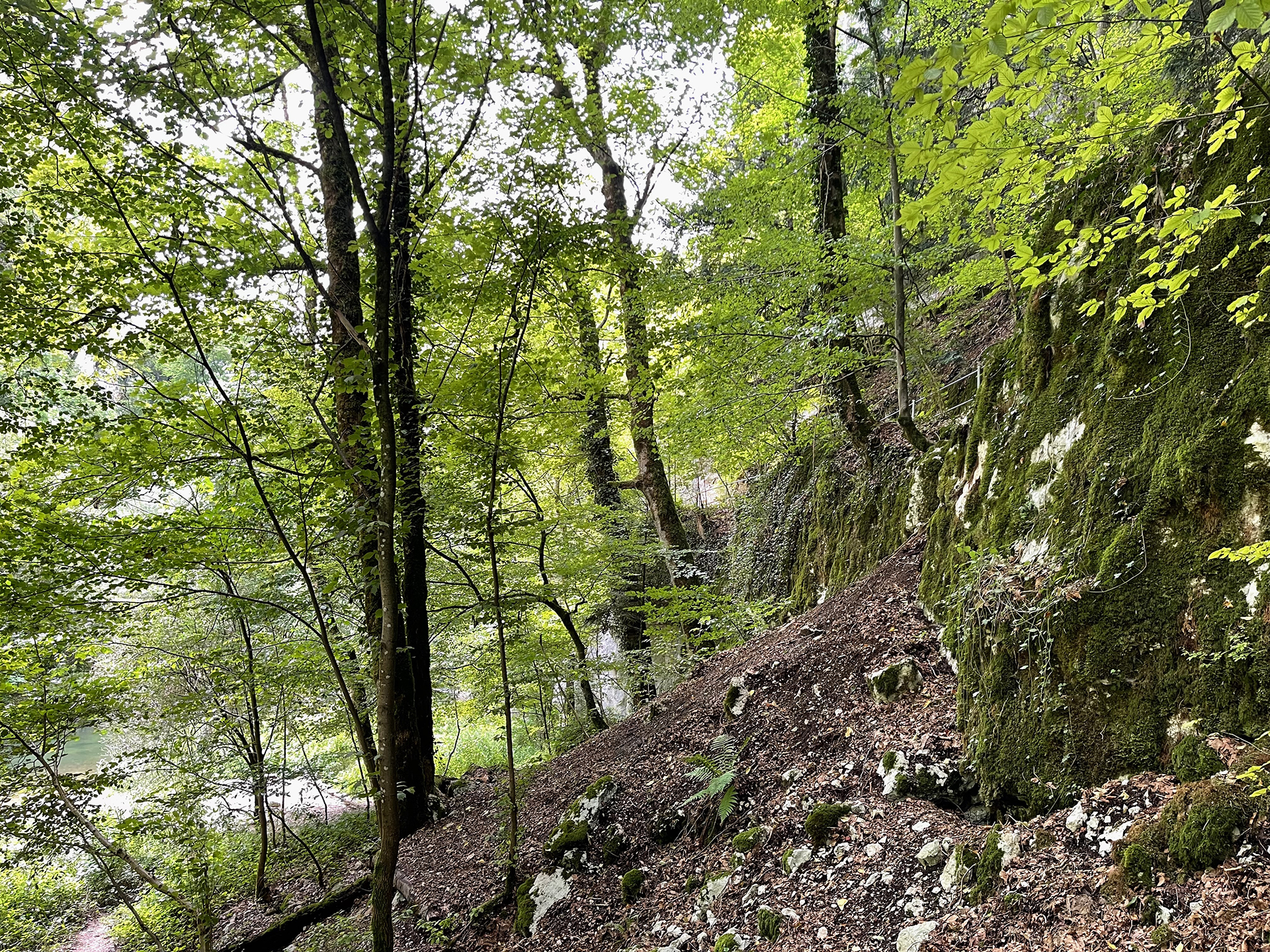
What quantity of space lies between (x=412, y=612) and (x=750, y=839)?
15.9 feet

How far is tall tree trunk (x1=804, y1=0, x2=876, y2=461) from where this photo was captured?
257 inches

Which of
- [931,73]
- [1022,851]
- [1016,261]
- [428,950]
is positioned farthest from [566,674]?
Answer: [931,73]

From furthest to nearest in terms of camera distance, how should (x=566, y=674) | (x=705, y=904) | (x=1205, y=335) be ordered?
(x=566, y=674)
(x=705, y=904)
(x=1205, y=335)

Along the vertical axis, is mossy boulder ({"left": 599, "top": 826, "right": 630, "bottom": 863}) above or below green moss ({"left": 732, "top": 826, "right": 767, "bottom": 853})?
below

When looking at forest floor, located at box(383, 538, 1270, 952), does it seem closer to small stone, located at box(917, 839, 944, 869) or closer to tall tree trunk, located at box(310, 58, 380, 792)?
small stone, located at box(917, 839, 944, 869)

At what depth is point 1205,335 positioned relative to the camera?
280 cm

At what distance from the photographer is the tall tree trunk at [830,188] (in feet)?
21.4

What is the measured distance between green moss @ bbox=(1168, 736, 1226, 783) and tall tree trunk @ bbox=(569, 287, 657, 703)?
20.9 ft

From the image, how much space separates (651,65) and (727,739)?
32.3 ft

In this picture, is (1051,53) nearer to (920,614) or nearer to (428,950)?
(920,614)

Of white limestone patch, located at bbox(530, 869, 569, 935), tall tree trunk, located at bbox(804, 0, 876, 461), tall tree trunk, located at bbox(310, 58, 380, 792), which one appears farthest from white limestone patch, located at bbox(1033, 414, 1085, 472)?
white limestone patch, located at bbox(530, 869, 569, 935)

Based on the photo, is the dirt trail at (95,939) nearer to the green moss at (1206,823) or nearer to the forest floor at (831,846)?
the forest floor at (831,846)

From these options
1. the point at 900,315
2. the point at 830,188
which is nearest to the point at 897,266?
the point at 900,315

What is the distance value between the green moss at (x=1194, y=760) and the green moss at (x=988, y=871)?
771 millimetres
